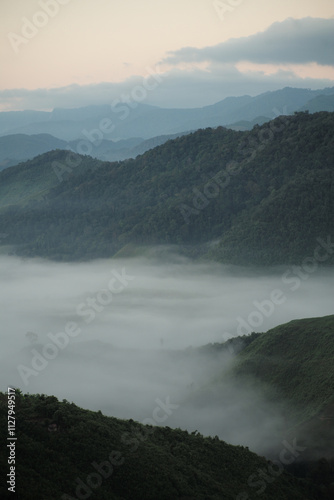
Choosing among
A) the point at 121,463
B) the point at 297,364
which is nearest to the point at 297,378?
the point at 297,364

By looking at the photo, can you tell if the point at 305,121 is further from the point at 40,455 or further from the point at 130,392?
the point at 40,455

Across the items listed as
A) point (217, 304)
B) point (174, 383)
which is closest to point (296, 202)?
point (217, 304)

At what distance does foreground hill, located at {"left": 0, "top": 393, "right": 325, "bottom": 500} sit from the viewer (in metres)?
37.7

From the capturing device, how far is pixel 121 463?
42719mm

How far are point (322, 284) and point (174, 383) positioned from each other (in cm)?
7599

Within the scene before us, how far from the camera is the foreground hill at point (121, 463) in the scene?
124ft

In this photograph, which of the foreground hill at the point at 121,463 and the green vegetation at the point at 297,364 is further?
the green vegetation at the point at 297,364

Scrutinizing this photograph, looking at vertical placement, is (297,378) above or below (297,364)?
below

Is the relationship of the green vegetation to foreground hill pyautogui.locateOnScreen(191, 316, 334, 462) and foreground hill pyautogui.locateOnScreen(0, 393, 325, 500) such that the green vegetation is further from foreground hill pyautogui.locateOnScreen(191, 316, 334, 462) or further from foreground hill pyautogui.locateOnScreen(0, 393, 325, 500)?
foreground hill pyautogui.locateOnScreen(0, 393, 325, 500)

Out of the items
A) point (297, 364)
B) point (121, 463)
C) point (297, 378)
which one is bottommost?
point (297, 378)

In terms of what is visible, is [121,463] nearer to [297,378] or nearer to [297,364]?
[297,378]

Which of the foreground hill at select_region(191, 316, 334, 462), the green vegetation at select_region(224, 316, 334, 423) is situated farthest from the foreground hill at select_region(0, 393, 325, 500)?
the green vegetation at select_region(224, 316, 334, 423)

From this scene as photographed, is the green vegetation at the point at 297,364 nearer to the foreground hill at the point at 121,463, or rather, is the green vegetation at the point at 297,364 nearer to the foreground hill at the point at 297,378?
the foreground hill at the point at 297,378

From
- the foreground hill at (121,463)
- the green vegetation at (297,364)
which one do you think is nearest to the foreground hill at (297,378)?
the green vegetation at (297,364)
